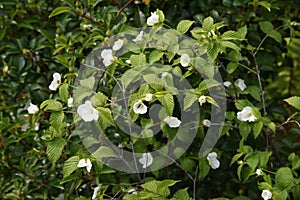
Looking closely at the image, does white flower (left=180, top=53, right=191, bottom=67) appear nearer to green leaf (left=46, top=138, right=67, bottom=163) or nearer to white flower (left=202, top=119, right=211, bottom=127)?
white flower (left=202, top=119, right=211, bottom=127)

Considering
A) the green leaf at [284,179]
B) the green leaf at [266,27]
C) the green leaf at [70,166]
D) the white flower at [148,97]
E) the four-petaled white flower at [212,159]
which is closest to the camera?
the white flower at [148,97]

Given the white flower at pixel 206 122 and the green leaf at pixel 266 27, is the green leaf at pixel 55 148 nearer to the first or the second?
the white flower at pixel 206 122

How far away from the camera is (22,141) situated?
6.39ft

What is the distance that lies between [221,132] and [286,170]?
235 millimetres

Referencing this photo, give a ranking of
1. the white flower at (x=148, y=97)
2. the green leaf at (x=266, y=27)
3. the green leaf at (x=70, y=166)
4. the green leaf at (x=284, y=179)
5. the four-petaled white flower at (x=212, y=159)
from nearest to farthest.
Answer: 1. the white flower at (x=148, y=97)
2. the green leaf at (x=70, y=166)
3. the green leaf at (x=284, y=179)
4. the four-petaled white flower at (x=212, y=159)
5. the green leaf at (x=266, y=27)

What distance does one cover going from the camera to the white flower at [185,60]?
154cm

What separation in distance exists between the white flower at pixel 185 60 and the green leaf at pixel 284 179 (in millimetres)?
441

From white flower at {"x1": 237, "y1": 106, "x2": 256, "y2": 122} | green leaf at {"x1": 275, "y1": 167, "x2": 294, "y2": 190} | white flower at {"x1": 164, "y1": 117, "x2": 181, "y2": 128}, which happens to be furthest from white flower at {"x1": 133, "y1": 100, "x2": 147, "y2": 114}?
green leaf at {"x1": 275, "y1": 167, "x2": 294, "y2": 190}

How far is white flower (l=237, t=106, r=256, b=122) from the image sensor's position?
1617 millimetres

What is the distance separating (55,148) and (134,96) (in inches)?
11.0

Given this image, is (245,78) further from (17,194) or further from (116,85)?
(17,194)

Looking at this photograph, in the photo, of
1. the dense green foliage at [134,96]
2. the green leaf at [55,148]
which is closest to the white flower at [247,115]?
the dense green foliage at [134,96]

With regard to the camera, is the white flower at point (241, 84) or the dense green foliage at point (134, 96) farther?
the white flower at point (241, 84)

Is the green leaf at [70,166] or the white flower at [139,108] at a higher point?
the white flower at [139,108]
